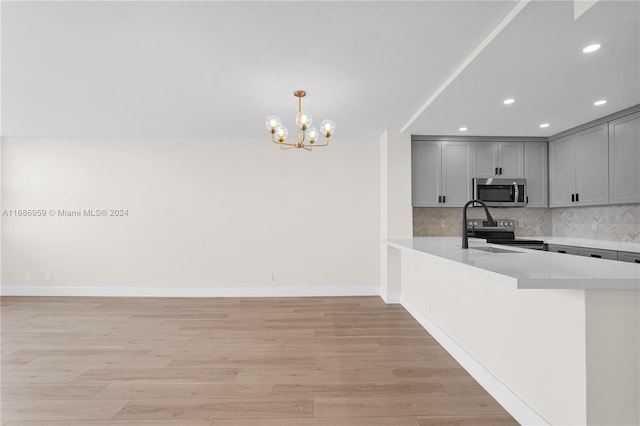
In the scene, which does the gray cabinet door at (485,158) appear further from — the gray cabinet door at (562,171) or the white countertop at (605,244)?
the white countertop at (605,244)

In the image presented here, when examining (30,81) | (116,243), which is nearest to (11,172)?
(116,243)

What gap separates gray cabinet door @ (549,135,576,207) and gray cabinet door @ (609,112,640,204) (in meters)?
0.60

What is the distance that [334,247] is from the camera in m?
5.16

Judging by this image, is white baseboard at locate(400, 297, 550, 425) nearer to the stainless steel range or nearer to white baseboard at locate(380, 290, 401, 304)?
white baseboard at locate(380, 290, 401, 304)

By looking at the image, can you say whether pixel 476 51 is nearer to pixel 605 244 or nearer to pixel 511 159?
pixel 511 159

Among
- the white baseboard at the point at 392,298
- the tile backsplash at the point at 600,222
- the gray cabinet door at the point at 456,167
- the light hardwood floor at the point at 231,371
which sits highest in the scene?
the gray cabinet door at the point at 456,167

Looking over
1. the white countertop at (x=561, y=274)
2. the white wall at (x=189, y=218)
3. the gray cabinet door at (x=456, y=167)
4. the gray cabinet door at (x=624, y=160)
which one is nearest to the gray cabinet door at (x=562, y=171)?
the gray cabinet door at (x=624, y=160)

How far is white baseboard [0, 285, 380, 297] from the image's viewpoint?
16.7 ft

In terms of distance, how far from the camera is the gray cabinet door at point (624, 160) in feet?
11.2

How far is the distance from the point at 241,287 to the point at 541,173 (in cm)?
496

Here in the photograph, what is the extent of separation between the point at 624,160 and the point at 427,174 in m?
2.19

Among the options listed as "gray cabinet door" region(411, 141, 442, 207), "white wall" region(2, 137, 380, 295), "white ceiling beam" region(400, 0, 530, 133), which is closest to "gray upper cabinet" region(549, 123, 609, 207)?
"gray cabinet door" region(411, 141, 442, 207)

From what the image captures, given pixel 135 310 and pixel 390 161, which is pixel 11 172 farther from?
pixel 390 161

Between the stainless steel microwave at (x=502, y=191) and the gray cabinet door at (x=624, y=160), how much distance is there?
41.7 inches
